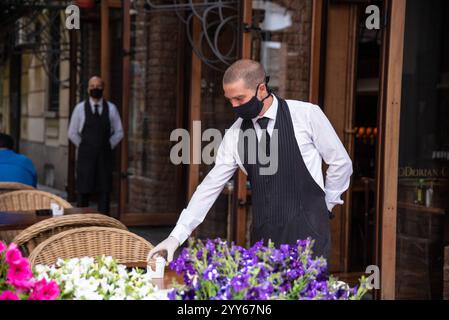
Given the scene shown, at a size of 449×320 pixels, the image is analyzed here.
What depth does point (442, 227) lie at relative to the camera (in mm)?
5199

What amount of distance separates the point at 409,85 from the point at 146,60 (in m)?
4.86

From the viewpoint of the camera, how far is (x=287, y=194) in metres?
3.67

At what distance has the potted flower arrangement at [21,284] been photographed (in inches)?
78.5

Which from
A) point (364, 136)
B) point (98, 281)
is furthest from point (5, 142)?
point (98, 281)

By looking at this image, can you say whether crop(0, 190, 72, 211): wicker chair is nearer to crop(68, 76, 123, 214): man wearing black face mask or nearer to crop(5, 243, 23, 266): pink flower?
crop(68, 76, 123, 214): man wearing black face mask

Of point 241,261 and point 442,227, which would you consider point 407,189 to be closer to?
point 442,227

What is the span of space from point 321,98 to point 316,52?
36cm

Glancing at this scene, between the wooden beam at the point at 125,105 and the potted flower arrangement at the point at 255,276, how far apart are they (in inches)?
265

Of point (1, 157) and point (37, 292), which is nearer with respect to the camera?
point (37, 292)

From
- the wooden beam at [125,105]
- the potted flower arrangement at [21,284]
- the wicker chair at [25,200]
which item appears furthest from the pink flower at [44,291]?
the wooden beam at [125,105]

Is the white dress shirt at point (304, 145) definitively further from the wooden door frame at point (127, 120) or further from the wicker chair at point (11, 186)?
the wooden door frame at point (127, 120)

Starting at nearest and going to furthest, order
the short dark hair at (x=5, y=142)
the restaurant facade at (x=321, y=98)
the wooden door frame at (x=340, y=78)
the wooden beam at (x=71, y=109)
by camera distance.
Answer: the restaurant facade at (x=321, y=98) → the short dark hair at (x=5, y=142) → the wooden door frame at (x=340, y=78) → the wooden beam at (x=71, y=109)

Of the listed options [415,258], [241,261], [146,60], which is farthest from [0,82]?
[241,261]

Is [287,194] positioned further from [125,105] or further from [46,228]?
[125,105]
